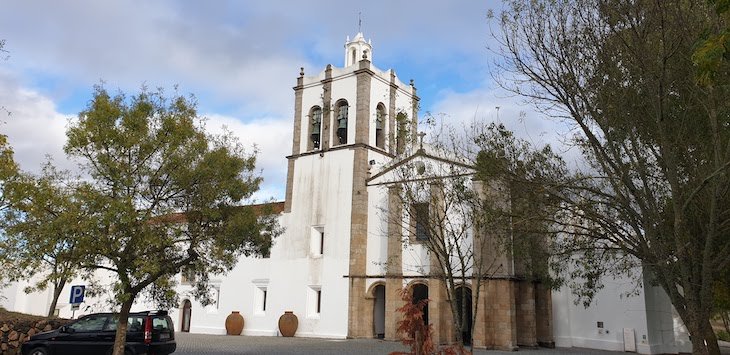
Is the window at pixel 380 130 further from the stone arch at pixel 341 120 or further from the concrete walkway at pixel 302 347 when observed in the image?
the concrete walkway at pixel 302 347

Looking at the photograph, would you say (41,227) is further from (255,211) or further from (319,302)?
(319,302)

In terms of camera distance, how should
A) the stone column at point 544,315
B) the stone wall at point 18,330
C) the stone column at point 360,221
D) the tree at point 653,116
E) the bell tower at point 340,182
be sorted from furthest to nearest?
the bell tower at point 340,182, the stone column at point 360,221, the stone column at point 544,315, the stone wall at point 18,330, the tree at point 653,116

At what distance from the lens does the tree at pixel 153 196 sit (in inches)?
495

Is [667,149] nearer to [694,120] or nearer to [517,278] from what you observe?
[694,120]

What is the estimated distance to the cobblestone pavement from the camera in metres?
21.8

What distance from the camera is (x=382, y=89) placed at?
3216 cm

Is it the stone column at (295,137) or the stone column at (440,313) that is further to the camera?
the stone column at (295,137)

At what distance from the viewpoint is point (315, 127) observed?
32.7m

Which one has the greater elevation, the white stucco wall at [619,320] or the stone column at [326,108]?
the stone column at [326,108]

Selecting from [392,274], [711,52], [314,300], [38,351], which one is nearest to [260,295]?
[314,300]

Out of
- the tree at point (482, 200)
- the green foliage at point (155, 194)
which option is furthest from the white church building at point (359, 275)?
the green foliage at point (155, 194)

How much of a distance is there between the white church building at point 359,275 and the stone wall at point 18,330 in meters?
11.0

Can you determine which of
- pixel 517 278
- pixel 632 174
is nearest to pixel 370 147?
pixel 517 278

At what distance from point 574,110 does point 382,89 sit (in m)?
19.8
